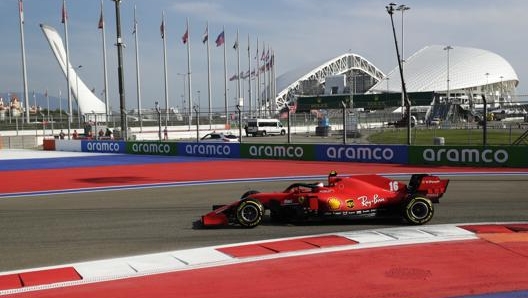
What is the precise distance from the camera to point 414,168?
59.6ft

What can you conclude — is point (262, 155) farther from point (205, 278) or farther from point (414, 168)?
point (205, 278)

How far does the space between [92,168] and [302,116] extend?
26976 millimetres

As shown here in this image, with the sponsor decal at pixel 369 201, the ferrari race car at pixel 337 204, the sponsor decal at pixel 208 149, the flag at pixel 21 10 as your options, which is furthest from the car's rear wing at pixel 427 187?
the flag at pixel 21 10

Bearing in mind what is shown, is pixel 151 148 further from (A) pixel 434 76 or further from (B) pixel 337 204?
(A) pixel 434 76

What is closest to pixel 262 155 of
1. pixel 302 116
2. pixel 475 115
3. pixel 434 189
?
pixel 475 115

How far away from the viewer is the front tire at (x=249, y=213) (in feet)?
26.8

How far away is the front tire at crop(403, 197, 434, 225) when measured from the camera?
813 cm

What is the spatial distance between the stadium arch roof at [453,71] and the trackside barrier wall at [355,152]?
108m

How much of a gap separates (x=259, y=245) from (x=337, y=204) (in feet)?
5.28

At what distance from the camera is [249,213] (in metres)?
8.20

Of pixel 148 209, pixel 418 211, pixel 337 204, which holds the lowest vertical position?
pixel 148 209

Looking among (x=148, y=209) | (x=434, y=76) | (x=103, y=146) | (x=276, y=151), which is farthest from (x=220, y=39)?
(x=434, y=76)

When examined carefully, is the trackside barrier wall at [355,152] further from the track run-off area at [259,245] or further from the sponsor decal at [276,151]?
the track run-off area at [259,245]

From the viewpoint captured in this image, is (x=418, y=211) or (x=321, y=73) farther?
(x=321, y=73)
